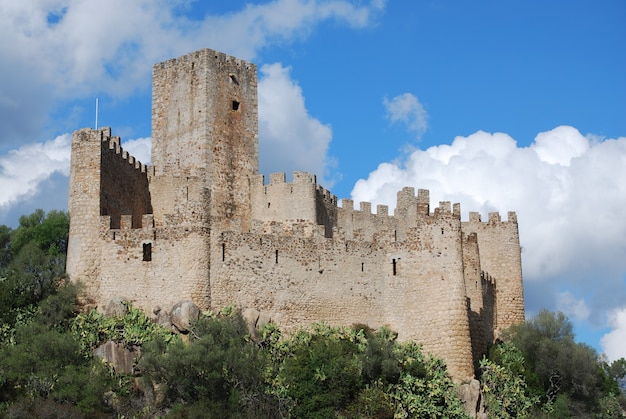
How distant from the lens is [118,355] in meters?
43.5

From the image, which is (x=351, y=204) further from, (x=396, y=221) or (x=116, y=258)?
(x=116, y=258)

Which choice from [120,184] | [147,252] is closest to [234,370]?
[147,252]

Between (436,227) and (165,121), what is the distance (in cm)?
1605

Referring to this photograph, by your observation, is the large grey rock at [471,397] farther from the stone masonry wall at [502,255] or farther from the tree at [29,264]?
the tree at [29,264]

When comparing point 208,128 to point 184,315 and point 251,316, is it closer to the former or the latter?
point 251,316

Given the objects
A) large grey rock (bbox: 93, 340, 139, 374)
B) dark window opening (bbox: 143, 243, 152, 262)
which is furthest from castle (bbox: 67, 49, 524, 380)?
large grey rock (bbox: 93, 340, 139, 374)

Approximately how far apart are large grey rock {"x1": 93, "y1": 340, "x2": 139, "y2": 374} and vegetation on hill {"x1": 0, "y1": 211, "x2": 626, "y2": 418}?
1.13 ft

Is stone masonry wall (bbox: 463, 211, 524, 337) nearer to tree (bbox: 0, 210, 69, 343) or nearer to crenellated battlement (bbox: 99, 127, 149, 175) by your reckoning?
crenellated battlement (bbox: 99, 127, 149, 175)

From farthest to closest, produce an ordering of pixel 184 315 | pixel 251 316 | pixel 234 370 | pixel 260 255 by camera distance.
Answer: pixel 260 255, pixel 251 316, pixel 184 315, pixel 234 370

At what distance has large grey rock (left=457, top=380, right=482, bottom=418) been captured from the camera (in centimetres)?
4541

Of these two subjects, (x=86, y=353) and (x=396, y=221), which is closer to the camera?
(x=86, y=353)

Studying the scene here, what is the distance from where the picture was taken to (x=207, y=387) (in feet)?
136

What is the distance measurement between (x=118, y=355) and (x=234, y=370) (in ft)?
16.4

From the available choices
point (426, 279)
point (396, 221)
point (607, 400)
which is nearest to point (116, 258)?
point (426, 279)
